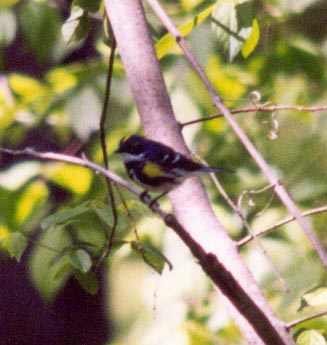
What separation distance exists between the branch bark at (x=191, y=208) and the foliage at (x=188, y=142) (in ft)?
0.51

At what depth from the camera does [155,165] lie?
5.13 feet

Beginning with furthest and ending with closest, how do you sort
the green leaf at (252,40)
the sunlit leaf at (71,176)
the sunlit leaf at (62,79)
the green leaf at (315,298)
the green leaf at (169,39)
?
the sunlit leaf at (62,79) < the sunlit leaf at (71,176) < the green leaf at (252,40) < the green leaf at (169,39) < the green leaf at (315,298)

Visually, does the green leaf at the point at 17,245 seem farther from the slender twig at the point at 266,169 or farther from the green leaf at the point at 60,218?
the slender twig at the point at 266,169

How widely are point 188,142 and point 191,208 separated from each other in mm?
652

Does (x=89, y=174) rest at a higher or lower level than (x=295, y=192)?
higher

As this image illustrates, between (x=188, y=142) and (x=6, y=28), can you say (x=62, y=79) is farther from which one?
(x=188, y=142)

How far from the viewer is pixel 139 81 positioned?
124 centimetres

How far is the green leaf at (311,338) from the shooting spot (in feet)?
3.81

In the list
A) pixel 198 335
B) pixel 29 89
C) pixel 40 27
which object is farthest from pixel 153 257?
pixel 29 89

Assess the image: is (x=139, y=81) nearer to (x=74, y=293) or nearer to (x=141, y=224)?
(x=141, y=224)

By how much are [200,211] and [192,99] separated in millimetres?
704

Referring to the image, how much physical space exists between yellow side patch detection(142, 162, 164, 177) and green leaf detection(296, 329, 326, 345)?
478 mm

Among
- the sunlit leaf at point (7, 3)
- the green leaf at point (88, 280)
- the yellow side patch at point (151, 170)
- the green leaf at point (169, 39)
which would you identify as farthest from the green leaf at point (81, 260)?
the sunlit leaf at point (7, 3)

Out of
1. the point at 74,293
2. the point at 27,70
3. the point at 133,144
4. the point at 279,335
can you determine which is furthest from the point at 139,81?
the point at 74,293
